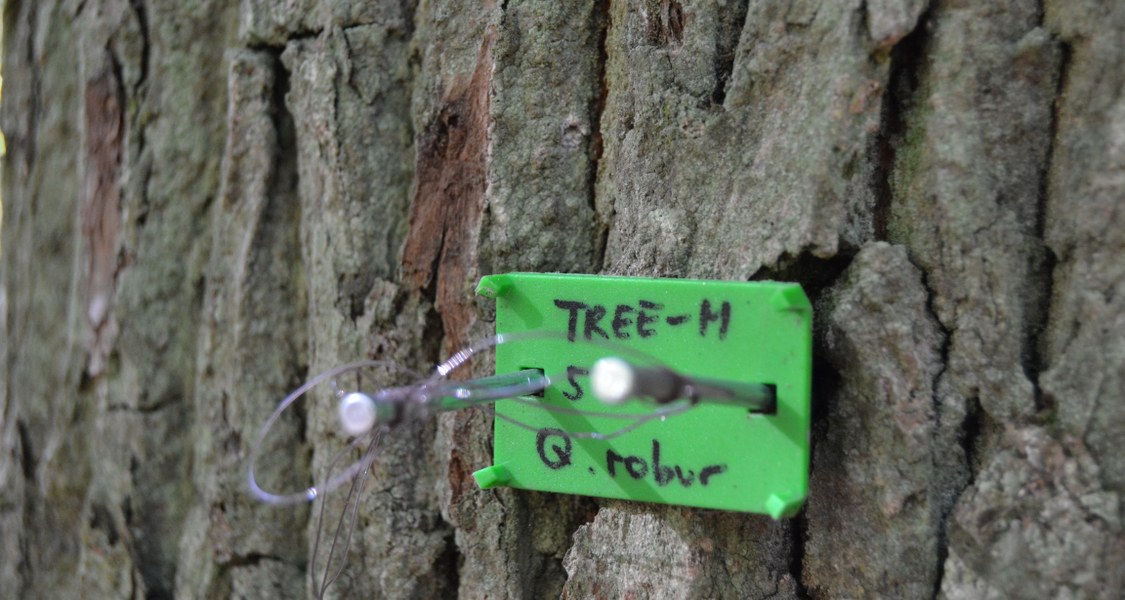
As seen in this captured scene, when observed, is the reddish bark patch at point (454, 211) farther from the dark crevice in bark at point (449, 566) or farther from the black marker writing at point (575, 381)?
the black marker writing at point (575, 381)

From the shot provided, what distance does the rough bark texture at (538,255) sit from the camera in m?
0.80

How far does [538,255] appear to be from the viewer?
3.33ft

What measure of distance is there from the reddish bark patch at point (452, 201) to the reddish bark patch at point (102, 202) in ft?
1.68

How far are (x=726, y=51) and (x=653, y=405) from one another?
349 mm

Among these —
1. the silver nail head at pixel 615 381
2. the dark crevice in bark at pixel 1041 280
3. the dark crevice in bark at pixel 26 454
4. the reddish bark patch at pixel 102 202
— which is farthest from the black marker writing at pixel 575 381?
the dark crevice in bark at pixel 26 454

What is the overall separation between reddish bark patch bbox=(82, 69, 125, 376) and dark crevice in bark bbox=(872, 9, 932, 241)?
102 centimetres

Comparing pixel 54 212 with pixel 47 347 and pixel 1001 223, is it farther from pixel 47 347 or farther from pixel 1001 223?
pixel 1001 223

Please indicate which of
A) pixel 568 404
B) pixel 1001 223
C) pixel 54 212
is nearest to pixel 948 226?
pixel 1001 223

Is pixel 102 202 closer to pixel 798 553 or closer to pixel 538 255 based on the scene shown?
pixel 538 255

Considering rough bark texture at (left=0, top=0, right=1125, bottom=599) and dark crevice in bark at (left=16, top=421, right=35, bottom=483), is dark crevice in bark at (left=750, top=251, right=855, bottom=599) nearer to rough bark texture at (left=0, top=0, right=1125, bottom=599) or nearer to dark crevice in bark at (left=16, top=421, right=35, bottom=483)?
rough bark texture at (left=0, top=0, right=1125, bottom=599)

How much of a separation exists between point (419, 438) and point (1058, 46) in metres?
0.75

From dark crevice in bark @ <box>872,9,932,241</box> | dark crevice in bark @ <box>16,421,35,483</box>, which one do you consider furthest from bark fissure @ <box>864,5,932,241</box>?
dark crevice in bark @ <box>16,421,35,483</box>

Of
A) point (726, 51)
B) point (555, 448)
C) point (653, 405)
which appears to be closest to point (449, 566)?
point (555, 448)

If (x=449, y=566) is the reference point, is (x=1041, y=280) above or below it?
above
